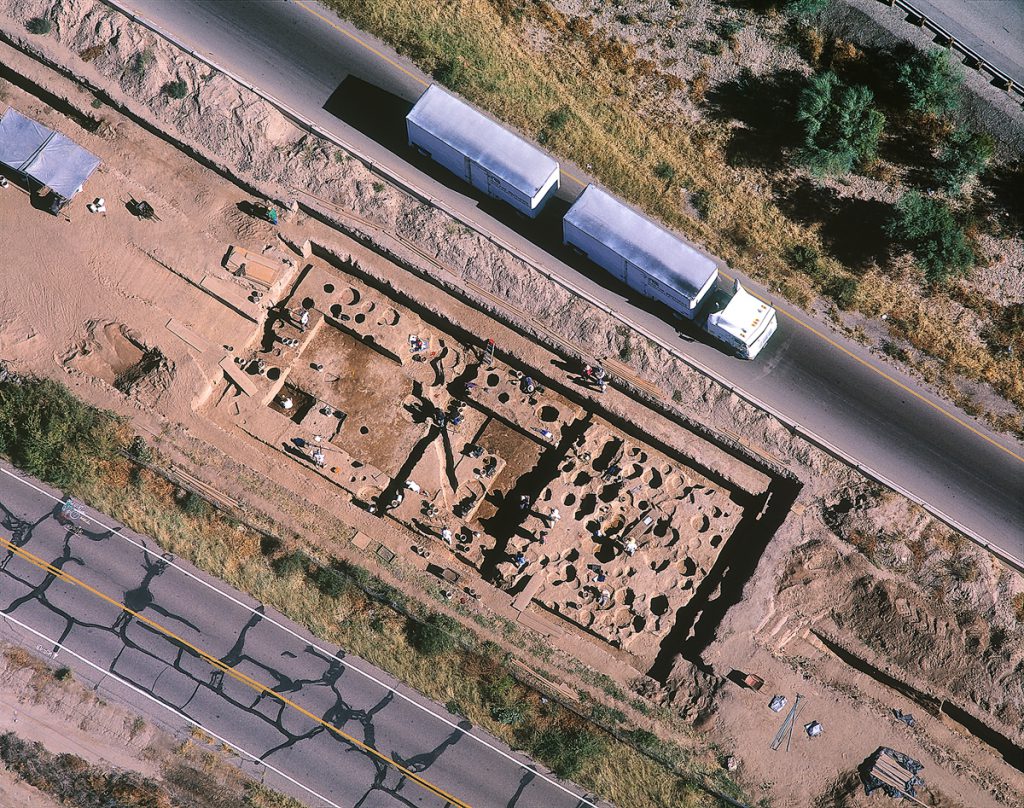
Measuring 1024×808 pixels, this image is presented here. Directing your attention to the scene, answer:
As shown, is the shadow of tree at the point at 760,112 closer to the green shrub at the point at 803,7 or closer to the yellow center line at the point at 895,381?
the green shrub at the point at 803,7

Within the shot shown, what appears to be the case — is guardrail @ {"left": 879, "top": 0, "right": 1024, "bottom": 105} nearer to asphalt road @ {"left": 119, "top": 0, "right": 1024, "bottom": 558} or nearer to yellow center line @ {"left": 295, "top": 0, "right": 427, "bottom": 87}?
asphalt road @ {"left": 119, "top": 0, "right": 1024, "bottom": 558}

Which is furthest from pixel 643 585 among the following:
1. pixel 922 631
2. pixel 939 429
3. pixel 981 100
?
pixel 981 100

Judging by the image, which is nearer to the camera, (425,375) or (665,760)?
(665,760)

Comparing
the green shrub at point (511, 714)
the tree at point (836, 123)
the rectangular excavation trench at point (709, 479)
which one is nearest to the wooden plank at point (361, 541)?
the rectangular excavation trench at point (709, 479)

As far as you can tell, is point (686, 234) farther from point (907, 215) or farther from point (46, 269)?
point (46, 269)

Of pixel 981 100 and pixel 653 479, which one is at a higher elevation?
pixel 981 100

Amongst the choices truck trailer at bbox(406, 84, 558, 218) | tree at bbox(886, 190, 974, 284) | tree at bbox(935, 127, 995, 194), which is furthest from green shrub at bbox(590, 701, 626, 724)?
tree at bbox(935, 127, 995, 194)
